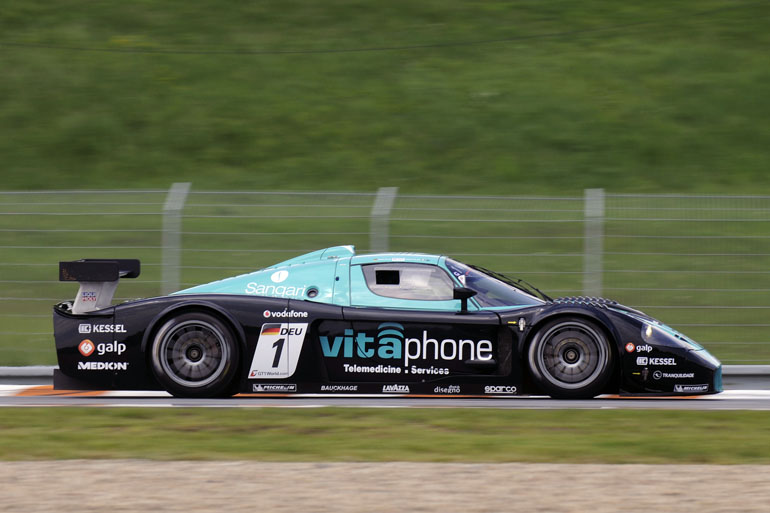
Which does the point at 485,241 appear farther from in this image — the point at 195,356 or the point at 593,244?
the point at 195,356

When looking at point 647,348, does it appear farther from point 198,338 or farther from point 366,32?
point 366,32

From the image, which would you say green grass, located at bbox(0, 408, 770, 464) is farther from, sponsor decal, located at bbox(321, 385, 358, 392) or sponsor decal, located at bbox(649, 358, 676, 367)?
sponsor decal, located at bbox(649, 358, 676, 367)

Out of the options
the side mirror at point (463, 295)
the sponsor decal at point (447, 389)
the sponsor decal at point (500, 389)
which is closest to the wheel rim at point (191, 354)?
the sponsor decal at point (447, 389)

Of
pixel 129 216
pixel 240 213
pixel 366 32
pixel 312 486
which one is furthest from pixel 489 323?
pixel 366 32

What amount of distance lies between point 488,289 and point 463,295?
312 millimetres

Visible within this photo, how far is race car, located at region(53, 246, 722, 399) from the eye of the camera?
824 cm

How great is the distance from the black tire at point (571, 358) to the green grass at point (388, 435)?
0.44 m

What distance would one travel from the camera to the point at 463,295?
8.34 m

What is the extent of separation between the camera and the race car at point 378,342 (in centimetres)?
824

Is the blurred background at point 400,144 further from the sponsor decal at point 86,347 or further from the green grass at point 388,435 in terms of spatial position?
the green grass at point 388,435

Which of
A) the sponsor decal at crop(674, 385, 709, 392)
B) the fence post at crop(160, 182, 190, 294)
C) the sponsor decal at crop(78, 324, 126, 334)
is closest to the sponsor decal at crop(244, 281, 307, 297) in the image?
the sponsor decal at crop(78, 324, 126, 334)

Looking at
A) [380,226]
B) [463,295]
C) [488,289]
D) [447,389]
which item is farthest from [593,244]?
[447,389]

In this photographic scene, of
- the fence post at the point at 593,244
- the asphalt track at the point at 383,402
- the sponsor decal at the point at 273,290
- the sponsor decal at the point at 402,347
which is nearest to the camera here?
Result: the asphalt track at the point at 383,402

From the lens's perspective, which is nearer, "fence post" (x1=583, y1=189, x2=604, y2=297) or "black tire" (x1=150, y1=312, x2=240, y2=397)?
"black tire" (x1=150, y1=312, x2=240, y2=397)
